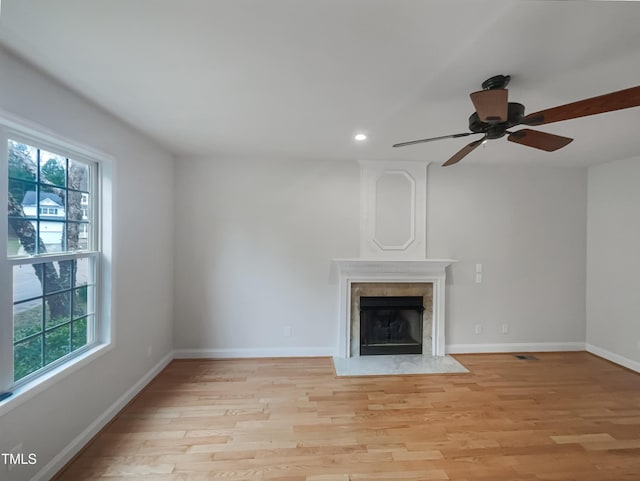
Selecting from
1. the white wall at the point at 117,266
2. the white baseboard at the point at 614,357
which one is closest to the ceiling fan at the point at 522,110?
the white wall at the point at 117,266

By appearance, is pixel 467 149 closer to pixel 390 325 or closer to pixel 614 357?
pixel 390 325

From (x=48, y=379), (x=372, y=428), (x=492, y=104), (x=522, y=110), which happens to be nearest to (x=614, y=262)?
(x=522, y=110)

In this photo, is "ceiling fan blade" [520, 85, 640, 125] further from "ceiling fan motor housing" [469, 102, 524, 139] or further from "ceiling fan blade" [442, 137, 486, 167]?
"ceiling fan blade" [442, 137, 486, 167]

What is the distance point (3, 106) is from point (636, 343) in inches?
232

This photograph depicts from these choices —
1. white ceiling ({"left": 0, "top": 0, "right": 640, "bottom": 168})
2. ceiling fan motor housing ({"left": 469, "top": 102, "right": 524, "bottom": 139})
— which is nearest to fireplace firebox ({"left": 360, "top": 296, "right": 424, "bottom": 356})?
white ceiling ({"left": 0, "top": 0, "right": 640, "bottom": 168})

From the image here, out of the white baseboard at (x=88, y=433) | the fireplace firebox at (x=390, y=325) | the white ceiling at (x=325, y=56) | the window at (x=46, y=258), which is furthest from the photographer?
the fireplace firebox at (x=390, y=325)

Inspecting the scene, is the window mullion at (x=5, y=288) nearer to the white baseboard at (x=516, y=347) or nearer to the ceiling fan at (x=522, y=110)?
the ceiling fan at (x=522, y=110)

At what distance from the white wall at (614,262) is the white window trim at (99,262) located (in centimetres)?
549

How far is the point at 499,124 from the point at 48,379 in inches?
124

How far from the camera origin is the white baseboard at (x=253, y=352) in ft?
11.1

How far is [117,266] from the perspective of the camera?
2318mm

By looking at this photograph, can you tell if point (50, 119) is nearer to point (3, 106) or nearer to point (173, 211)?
point (3, 106)

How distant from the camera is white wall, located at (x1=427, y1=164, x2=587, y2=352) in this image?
3627 millimetres

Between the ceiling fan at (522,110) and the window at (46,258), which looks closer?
the ceiling fan at (522,110)
